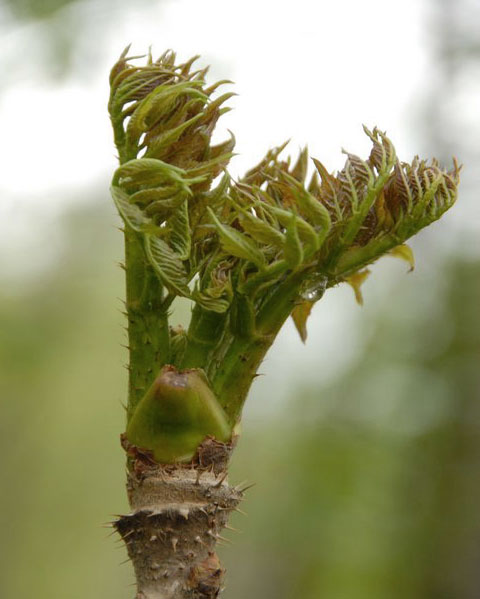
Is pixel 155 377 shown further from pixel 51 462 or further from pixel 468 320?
pixel 51 462

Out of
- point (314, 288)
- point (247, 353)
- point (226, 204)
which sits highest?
point (226, 204)

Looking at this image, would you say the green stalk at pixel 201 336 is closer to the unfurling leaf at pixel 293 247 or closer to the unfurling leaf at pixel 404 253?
the unfurling leaf at pixel 293 247

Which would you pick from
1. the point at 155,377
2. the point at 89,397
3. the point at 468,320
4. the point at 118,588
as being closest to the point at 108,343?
the point at 89,397

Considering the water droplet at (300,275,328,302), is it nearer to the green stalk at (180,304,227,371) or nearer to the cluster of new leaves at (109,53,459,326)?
the cluster of new leaves at (109,53,459,326)

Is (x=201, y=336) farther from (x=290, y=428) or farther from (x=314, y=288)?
(x=290, y=428)

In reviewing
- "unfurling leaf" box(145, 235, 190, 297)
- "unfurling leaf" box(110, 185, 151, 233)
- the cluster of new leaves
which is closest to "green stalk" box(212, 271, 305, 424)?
the cluster of new leaves

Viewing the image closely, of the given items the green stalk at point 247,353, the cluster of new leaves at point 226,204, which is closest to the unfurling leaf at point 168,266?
the cluster of new leaves at point 226,204

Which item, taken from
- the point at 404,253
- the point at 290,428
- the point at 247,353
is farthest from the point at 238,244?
the point at 290,428
